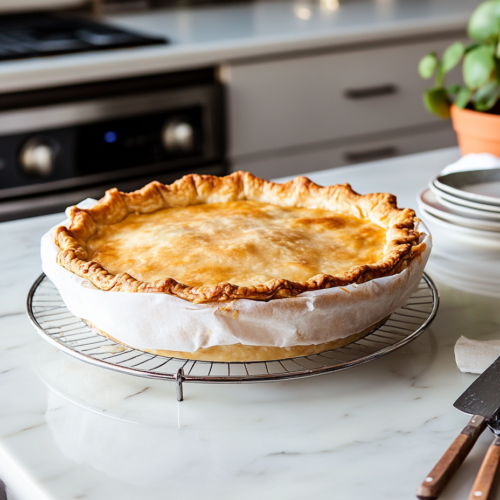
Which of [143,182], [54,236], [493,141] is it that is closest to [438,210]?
[493,141]

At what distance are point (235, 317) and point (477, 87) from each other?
34.4 inches

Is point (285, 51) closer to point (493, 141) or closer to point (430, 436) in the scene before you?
point (493, 141)

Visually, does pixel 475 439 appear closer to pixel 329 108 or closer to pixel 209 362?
pixel 209 362

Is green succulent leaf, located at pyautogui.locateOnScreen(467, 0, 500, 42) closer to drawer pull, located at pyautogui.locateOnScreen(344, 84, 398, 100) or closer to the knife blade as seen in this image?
the knife blade

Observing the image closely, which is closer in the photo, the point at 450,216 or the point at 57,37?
the point at 450,216

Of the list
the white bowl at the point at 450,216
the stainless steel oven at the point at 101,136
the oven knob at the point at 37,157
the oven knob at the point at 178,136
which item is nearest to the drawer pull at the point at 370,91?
the stainless steel oven at the point at 101,136

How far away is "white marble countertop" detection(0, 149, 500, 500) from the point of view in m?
0.63

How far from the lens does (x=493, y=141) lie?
137cm

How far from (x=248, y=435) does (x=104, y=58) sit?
164 centimetres

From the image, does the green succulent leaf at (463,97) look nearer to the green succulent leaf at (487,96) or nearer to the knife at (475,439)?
the green succulent leaf at (487,96)

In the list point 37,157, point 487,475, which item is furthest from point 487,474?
point 37,157

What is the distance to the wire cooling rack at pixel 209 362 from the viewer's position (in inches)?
30.5

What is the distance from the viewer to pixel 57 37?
7.64ft

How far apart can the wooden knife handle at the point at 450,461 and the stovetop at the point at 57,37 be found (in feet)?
6.02
